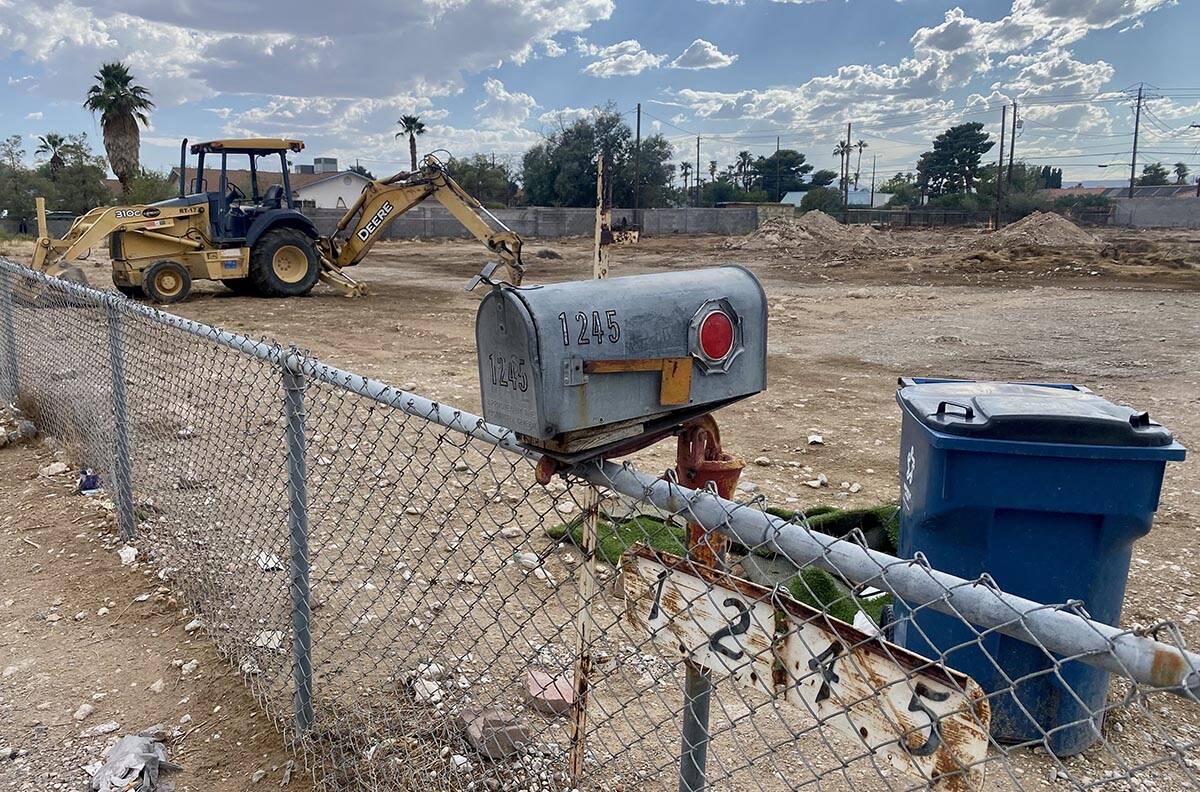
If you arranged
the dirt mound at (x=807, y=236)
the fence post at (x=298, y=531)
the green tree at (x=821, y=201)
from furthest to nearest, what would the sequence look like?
the green tree at (x=821, y=201) < the dirt mound at (x=807, y=236) < the fence post at (x=298, y=531)

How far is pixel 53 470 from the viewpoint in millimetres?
5824

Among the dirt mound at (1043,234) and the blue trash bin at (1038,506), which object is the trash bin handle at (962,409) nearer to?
the blue trash bin at (1038,506)

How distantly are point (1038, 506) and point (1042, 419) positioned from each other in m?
0.28

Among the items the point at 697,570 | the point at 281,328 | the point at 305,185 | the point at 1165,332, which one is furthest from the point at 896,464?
the point at 305,185

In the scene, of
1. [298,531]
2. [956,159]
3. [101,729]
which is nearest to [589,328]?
[298,531]

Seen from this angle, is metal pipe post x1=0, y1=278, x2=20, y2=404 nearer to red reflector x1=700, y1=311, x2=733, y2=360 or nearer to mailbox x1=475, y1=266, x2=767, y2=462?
mailbox x1=475, y1=266, x2=767, y2=462

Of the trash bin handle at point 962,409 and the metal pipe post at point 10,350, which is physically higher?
the trash bin handle at point 962,409

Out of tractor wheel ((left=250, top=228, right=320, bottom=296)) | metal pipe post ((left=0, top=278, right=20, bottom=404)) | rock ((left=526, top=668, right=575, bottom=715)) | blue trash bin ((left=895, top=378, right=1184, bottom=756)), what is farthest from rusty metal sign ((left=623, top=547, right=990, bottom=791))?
tractor wheel ((left=250, top=228, right=320, bottom=296))

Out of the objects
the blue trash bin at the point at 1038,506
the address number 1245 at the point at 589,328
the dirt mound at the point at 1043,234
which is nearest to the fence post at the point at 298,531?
the address number 1245 at the point at 589,328

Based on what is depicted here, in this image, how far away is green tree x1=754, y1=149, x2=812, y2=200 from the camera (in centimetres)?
7744

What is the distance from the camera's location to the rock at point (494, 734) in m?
2.84

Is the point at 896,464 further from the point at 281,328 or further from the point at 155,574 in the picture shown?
the point at 281,328

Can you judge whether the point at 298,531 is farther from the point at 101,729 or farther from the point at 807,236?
the point at 807,236

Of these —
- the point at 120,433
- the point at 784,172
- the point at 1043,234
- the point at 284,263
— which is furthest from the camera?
the point at 784,172
